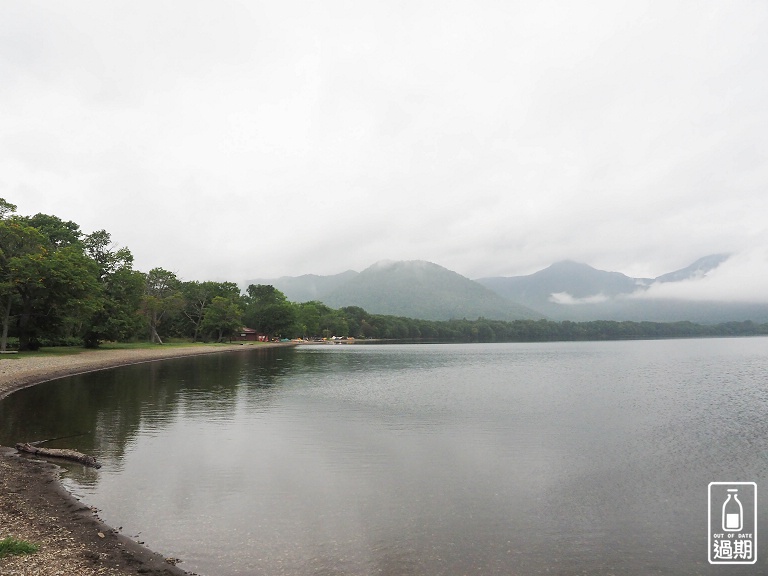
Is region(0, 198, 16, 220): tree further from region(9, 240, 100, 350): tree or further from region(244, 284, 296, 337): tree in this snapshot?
region(244, 284, 296, 337): tree

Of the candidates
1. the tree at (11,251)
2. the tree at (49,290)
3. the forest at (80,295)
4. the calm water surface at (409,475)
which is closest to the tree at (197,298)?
the forest at (80,295)

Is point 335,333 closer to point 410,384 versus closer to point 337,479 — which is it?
point 410,384

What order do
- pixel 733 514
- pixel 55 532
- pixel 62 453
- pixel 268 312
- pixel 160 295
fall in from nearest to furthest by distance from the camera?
pixel 55 532 → pixel 733 514 → pixel 62 453 → pixel 160 295 → pixel 268 312

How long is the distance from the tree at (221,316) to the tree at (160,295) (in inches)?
373

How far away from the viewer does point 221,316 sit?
11394 centimetres

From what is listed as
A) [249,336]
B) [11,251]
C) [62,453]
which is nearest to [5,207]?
[11,251]

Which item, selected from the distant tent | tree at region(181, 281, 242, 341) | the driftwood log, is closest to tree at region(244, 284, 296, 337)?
the distant tent

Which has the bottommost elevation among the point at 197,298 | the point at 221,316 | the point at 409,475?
the point at 409,475

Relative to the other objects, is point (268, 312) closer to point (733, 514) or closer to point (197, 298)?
point (197, 298)

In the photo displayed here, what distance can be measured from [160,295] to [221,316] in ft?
53.9

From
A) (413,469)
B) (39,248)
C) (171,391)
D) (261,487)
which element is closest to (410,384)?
(171,391)

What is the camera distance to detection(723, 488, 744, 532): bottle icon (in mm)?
12133

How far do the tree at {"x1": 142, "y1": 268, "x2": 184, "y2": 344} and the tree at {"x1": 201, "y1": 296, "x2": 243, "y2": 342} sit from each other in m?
9.48

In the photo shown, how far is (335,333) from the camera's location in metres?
197
